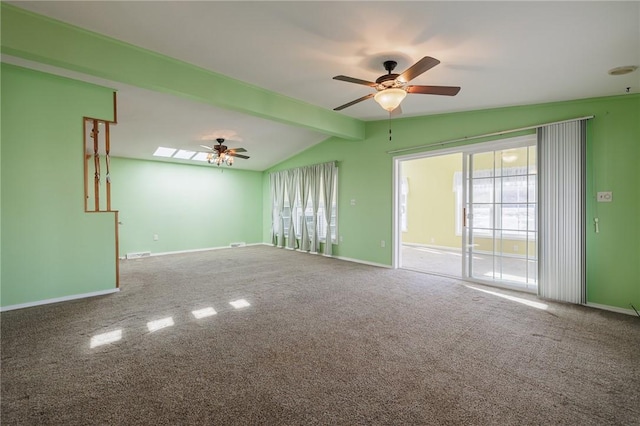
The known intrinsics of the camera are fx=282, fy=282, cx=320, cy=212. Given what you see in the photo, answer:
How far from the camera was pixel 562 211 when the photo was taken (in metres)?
3.64

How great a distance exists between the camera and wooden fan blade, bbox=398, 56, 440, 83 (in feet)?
7.60

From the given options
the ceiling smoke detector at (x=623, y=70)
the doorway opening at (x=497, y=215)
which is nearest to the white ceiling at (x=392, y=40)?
the ceiling smoke detector at (x=623, y=70)

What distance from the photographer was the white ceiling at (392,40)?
2209mm

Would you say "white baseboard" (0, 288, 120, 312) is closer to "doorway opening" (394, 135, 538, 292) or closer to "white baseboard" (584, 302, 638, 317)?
"doorway opening" (394, 135, 538, 292)

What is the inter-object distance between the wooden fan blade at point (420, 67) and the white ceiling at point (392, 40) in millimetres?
311

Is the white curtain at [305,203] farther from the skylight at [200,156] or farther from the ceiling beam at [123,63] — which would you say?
the ceiling beam at [123,63]

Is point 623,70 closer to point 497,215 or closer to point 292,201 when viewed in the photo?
point 497,215

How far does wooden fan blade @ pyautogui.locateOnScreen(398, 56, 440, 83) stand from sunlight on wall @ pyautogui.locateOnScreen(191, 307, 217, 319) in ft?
10.7


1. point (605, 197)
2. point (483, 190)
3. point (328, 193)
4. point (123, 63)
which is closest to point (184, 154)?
point (328, 193)

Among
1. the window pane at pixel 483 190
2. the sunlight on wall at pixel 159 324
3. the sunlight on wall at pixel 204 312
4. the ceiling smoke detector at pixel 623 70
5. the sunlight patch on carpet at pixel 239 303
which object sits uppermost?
the ceiling smoke detector at pixel 623 70

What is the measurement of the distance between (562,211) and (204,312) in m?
4.65

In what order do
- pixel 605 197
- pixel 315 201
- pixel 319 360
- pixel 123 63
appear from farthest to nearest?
pixel 315 201 → pixel 605 197 → pixel 123 63 → pixel 319 360

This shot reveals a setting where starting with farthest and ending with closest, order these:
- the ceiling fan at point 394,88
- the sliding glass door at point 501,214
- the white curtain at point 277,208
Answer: the white curtain at point 277,208
the sliding glass door at point 501,214
the ceiling fan at point 394,88

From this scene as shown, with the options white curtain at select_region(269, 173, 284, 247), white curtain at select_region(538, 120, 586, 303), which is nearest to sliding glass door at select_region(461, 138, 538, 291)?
white curtain at select_region(538, 120, 586, 303)
